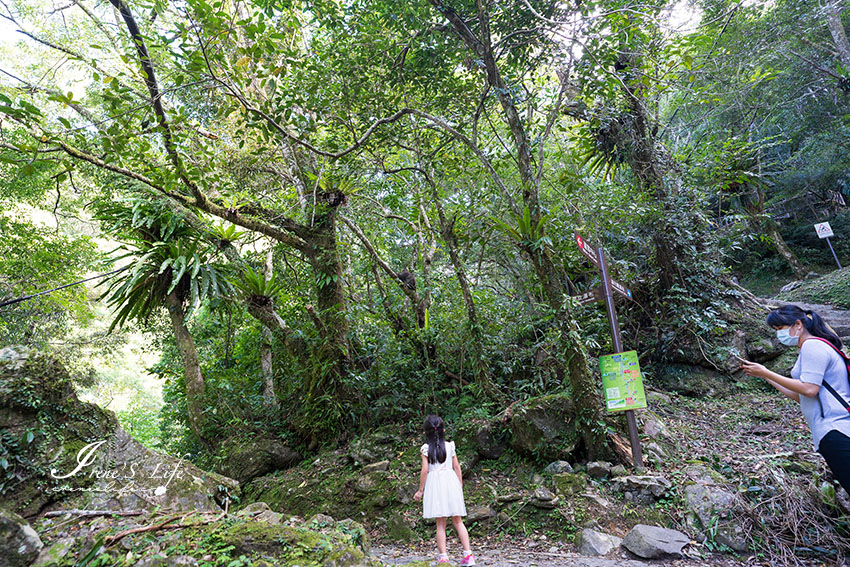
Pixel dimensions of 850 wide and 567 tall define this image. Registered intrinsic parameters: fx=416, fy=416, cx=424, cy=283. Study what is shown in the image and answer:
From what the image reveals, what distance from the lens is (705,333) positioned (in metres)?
6.62

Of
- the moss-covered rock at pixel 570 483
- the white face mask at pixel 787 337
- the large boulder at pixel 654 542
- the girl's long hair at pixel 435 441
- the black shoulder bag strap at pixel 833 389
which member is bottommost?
the large boulder at pixel 654 542

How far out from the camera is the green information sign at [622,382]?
4.09m

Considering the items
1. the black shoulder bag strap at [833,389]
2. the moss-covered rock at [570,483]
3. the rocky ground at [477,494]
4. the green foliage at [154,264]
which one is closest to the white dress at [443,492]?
the rocky ground at [477,494]

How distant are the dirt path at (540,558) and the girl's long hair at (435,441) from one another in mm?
796

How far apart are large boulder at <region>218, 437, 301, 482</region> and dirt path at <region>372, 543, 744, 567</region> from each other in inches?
102

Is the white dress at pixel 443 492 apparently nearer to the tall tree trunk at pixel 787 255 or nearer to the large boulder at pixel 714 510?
the large boulder at pixel 714 510

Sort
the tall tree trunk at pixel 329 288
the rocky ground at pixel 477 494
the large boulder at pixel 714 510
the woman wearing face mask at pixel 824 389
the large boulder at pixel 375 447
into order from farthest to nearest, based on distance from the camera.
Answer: the tall tree trunk at pixel 329 288, the large boulder at pixel 375 447, the large boulder at pixel 714 510, the woman wearing face mask at pixel 824 389, the rocky ground at pixel 477 494

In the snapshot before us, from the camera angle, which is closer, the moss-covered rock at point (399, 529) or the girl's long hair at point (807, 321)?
the girl's long hair at point (807, 321)

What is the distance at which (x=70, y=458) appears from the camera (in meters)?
2.48

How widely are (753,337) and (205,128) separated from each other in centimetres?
1008

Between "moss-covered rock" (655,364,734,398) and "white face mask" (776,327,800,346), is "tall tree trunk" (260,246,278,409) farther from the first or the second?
"white face mask" (776,327,800,346)

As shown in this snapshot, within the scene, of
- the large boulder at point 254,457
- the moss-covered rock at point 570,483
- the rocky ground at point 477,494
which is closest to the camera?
the rocky ground at point 477,494

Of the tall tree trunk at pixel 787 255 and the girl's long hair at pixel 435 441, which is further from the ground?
the tall tree trunk at pixel 787 255

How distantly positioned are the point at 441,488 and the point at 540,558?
106 cm
